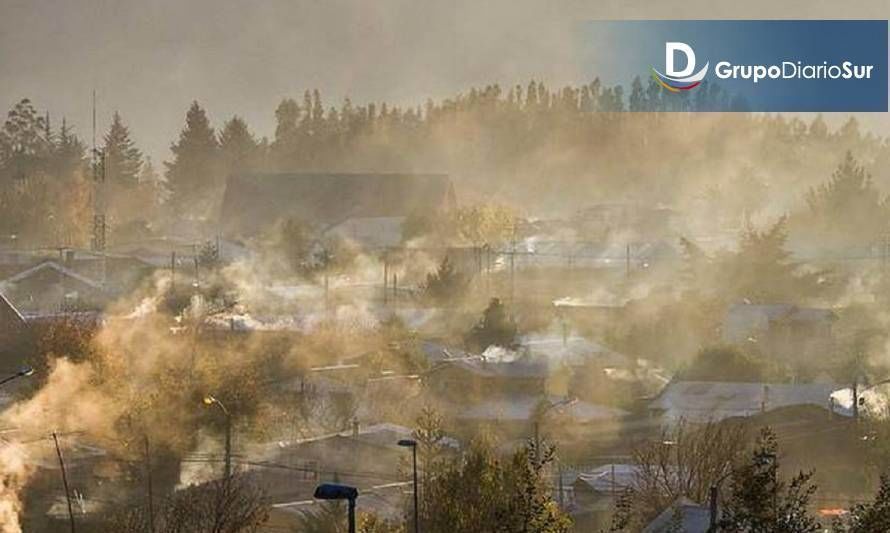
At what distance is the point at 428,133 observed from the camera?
15612 centimetres

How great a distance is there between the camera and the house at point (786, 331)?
62938 mm

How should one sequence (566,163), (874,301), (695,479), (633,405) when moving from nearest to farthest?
(695,479) < (633,405) < (874,301) < (566,163)

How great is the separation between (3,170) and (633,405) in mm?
102237

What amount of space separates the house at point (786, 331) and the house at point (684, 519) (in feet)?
114

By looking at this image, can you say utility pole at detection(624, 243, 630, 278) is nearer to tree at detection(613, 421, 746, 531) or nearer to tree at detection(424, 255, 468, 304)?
tree at detection(424, 255, 468, 304)

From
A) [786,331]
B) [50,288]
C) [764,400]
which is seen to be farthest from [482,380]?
[50,288]

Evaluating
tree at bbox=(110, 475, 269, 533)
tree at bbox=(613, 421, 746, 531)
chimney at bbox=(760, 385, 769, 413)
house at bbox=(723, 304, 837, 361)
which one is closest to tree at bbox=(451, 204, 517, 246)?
house at bbox=(723, 304, 837, 361)

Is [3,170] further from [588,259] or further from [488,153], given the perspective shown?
[588,259]

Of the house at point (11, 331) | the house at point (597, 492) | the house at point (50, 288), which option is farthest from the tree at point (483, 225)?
the house at point (597, 492)

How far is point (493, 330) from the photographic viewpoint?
61031mm

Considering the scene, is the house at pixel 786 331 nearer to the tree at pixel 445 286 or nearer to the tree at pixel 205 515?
the tree at pixel 445 286

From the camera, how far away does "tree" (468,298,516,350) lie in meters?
60.6

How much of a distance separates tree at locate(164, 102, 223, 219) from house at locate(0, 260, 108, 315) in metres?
56.1

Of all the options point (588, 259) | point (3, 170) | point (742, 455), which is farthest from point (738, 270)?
point (3, 170)
